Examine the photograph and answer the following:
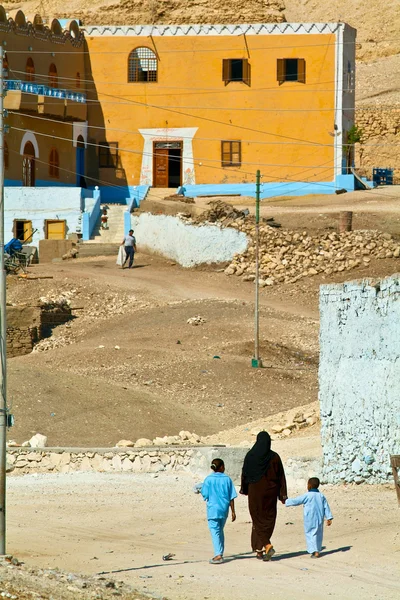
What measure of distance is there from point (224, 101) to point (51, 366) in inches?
722

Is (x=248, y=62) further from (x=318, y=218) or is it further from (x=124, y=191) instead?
(x=318, y=218)

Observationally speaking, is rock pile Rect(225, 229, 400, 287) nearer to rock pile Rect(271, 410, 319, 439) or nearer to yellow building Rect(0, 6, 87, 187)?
yellow building Rect(0, 6, 87, 187)

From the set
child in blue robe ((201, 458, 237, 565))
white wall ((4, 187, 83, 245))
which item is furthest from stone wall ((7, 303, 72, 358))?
child in blue robe ((201, 458, 237, 565))

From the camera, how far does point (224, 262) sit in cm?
3822

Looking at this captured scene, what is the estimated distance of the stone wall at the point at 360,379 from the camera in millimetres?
15469

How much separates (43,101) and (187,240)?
7418 millimetres

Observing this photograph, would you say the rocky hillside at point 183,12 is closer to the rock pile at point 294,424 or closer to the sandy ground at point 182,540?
the rock pile at point 294,424

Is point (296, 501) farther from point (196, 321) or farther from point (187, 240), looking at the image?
point (187, 240)

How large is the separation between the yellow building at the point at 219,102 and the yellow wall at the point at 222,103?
0.03 m

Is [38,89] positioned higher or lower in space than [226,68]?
lower

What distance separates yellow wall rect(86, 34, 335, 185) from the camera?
45312mm

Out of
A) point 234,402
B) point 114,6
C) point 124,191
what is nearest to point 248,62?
point 124,191

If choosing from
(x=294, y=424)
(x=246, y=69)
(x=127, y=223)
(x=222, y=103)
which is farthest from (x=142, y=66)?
(x=294, y=424)

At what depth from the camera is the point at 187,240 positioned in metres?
38.8
